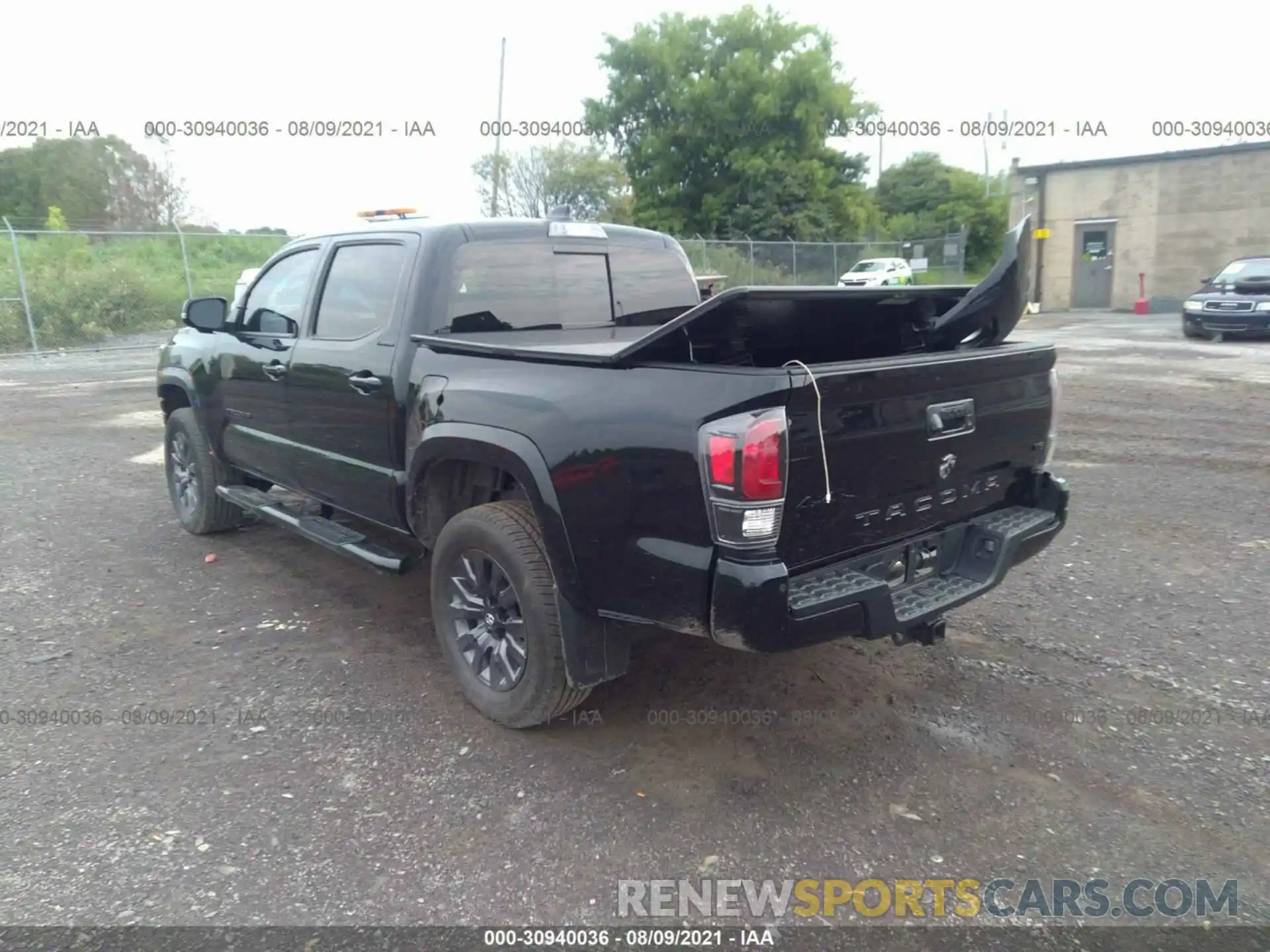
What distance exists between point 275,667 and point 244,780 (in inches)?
38.9

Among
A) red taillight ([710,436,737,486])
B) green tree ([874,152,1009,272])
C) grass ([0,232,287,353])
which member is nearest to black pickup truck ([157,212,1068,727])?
red taillight ([710,436,737,486])

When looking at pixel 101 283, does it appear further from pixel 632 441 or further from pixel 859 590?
pixel 859 590

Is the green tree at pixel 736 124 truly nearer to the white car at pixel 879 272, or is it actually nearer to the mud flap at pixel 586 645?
the white car at pixel 879 272

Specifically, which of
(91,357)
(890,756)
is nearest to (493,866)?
(890,756)

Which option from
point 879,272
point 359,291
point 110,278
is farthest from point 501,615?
point 879,272

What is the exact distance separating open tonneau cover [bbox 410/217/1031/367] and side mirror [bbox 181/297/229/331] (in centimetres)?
202

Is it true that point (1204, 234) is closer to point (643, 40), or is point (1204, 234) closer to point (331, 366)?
point (643, 40)

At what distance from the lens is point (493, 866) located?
2.84 metres

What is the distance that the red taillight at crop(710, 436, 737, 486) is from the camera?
269cm

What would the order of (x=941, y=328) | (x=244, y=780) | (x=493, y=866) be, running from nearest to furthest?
(x=493, y=866), (x=244, y=780), (x=941, y=328)

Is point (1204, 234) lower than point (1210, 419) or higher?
higher

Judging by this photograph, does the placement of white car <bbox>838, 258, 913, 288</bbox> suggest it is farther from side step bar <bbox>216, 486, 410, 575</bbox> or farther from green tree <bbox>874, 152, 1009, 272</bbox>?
side step bar <bbox>216, 486, 410, 575</bbox>

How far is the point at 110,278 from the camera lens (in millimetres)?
20297

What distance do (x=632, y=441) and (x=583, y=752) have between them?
1.29 metres
